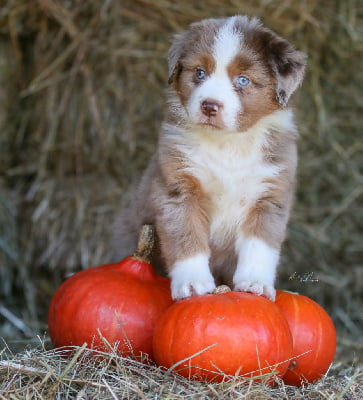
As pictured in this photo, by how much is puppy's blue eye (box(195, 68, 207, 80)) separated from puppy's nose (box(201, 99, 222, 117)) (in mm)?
266

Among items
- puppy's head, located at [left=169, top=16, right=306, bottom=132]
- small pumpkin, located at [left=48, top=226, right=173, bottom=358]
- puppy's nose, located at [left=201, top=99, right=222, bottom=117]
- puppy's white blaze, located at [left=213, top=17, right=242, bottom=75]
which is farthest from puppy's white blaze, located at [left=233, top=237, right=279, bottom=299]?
puppy's white blaze, located at [left=213, top=17, right=242, bottom=75]

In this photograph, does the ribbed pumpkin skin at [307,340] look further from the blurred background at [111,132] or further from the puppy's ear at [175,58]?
the blurred background at [111,132]

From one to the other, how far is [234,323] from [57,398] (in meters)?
0.85

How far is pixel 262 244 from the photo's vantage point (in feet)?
12.0

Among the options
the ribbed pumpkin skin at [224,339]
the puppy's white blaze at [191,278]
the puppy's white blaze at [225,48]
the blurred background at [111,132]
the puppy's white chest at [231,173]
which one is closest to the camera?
the ribbed pumpkin skin at [224,339]

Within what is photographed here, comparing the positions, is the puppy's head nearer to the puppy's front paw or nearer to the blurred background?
the puppy's front paw

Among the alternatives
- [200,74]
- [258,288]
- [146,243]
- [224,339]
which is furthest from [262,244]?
[200,74]

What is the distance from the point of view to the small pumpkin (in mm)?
3447

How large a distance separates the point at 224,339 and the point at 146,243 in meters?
0.97

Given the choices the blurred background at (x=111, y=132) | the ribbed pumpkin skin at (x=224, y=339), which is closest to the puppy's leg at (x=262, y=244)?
the ribbed pumpkin skin at (x=224, y=339)

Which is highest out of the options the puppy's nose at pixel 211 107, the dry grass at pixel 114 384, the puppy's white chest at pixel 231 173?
the puppy's nose at pixel 211 107

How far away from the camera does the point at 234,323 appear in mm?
3043

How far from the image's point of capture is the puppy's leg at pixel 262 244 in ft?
11.6

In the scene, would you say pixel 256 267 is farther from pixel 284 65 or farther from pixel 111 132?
pixel 111 132
